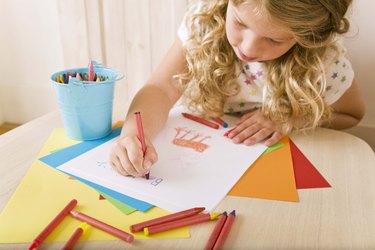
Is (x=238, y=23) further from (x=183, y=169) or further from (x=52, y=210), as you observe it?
(x=52, y=210)

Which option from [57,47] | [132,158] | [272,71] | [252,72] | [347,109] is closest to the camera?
[132,158]

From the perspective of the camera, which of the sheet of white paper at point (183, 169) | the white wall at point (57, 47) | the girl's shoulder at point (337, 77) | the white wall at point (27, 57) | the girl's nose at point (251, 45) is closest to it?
the sheet of white paper at point (183, 169)

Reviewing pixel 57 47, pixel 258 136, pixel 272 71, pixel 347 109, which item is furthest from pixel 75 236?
pixel 57 47

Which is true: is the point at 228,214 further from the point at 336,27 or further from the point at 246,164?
the point at 336,27

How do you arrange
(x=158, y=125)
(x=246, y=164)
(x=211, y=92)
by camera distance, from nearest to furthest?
(x=246, y=164), (x=158, y=125), (x=211, y=92)

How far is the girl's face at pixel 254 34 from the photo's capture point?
2.26ft

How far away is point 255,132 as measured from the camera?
2.73 feet

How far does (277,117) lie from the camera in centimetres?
88

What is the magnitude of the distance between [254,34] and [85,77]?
36 cm

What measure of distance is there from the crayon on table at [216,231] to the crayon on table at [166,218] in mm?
31

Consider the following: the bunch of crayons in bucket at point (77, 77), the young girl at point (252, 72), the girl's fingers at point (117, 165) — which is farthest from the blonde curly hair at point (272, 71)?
the girl's fingers at point (117, 165)

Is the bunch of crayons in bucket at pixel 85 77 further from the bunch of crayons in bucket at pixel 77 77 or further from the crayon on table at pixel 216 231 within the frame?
the crayon on table at pixel 216 231

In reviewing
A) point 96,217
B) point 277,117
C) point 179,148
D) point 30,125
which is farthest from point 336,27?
point 30,125

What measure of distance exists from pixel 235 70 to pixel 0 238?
2.17 feet
